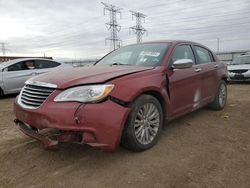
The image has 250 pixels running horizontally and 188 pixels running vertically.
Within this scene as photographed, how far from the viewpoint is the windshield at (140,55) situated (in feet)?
13.3

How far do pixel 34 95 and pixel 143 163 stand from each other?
1567 mm

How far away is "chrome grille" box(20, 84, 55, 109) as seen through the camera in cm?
307

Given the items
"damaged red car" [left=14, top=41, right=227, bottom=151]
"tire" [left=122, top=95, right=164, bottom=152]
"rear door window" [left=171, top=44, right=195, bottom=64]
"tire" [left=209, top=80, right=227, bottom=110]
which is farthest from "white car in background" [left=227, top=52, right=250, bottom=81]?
"tire" [left=122, top=95, right=164, bottom=152]

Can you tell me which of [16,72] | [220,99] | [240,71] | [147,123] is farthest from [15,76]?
[240,71]

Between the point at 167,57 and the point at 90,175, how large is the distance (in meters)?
2.12

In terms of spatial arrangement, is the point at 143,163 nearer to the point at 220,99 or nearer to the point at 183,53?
the point at 183,53

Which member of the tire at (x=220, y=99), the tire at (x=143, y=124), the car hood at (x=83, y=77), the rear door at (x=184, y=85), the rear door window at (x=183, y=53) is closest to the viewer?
the car hood at (x=83, y=77)

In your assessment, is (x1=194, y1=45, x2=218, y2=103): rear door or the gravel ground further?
(x1=194, y1=45, x2=218, y2=103): rear door

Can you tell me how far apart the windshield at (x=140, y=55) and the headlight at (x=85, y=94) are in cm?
124

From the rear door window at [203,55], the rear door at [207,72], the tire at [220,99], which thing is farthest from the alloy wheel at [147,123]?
the tire at [220,99]

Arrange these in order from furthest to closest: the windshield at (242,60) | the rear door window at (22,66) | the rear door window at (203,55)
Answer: the windshield at (242,60)
the rear door window at (22,66)
the rear door window at (203,55)

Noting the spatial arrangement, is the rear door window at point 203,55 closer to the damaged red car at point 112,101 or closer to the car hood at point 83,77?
the damaged red car at point 112,101

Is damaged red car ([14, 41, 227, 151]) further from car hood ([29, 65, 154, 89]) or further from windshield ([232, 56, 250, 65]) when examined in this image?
windshield ([232, 56, 250, 65])

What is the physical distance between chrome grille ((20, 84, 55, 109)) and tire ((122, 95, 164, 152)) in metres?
1.03
